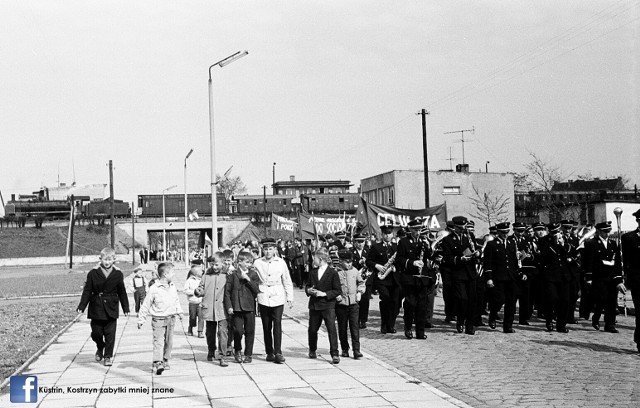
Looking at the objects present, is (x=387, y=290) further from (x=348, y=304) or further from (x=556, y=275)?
(x=556, y=275)

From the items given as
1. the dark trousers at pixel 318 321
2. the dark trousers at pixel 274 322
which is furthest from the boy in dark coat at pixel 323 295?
the dark trousers at pixel 274 322

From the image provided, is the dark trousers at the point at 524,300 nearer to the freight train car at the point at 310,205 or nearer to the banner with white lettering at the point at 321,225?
the banner with white lettering at the point at 321,225

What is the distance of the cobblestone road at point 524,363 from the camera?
8.49 meters

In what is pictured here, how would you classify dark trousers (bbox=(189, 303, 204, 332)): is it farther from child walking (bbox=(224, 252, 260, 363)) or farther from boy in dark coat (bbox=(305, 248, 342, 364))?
boy in dark coat (bbox=(305, 248, 342, 364))

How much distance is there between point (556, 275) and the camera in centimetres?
1437

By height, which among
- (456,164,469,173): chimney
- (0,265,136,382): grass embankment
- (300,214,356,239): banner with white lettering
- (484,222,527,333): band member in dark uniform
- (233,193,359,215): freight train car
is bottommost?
(0,265,136,382): grass embankment

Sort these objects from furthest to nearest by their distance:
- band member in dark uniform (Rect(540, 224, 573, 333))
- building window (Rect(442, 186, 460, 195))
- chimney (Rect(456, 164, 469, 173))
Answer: chimney (Rect(456, 164, 469, 173))
building window (Rect(442, 186, 460, 195))
band member in dark uniform (Rect(540, 224, 573, 333))

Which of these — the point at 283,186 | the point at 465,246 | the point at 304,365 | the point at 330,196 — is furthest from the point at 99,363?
the point at 283,186

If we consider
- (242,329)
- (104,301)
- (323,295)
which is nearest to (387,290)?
(323,295)

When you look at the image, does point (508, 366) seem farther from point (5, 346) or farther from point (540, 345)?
point (5, 346)

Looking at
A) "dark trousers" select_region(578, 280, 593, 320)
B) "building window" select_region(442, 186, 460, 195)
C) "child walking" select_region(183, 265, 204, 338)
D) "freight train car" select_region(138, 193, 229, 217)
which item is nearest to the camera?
"child walking" select_region(183, 265, 204, 338)

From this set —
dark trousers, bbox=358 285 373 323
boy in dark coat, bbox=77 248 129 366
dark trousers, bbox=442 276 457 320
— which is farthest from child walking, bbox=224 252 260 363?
dark trousers, bbox=442 276 457 320

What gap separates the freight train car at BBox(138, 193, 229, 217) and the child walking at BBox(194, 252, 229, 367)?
88.4m

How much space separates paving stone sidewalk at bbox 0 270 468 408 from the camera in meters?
8.52
